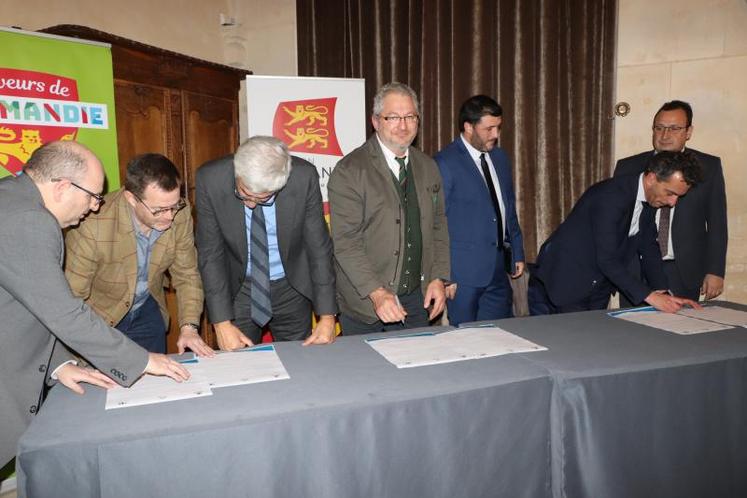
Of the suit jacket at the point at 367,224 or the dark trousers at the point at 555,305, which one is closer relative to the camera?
the suit jacket at the point at 367,224

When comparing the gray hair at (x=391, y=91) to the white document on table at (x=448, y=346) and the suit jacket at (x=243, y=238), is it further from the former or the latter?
the white document on table at (x=448, y=346)

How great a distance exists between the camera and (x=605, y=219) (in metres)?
2.36

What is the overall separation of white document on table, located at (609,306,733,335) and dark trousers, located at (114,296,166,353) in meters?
1.76

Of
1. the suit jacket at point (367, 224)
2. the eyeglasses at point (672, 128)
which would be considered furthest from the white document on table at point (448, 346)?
the eyeglasses at point (672, 128)

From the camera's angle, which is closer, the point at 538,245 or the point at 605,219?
the point at 605,219

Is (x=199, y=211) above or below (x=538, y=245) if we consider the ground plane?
above

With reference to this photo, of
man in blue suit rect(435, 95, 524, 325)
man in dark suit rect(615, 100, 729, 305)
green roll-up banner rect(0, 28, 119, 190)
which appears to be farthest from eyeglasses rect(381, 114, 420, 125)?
Result: green roll-up banner rect(0, 28, 119, 190)

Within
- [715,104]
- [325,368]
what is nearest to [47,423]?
[325,368]

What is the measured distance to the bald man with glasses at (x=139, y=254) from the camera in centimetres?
186

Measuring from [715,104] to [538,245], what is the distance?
52.6 inches

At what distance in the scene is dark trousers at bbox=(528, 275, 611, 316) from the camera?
258 centimetres

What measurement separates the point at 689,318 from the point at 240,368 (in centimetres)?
163

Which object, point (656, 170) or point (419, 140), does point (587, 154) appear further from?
point (656, 170)

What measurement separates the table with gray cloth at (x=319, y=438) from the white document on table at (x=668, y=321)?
0.67 meters
